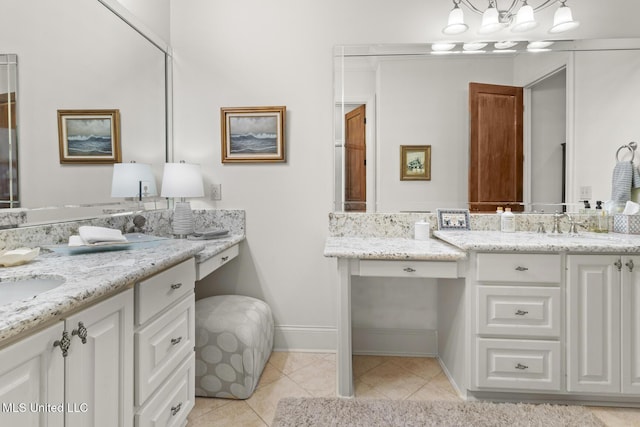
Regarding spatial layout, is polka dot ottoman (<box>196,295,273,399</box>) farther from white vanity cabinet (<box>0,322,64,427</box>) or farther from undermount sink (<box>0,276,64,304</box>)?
white vanity cabinet (<box>0,322,64,427</box>)

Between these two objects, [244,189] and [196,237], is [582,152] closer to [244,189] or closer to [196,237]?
[244,189]

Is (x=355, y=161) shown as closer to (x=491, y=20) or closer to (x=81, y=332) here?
(x=491, y=20)

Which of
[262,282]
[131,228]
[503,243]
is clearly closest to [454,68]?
[503,243]

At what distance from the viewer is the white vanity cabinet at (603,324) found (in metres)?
1.69

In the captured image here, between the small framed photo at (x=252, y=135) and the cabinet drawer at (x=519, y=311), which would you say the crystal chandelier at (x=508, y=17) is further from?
the cabinet drawer at (x=519, y=311)

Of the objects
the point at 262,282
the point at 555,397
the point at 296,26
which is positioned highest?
the point at 296,26

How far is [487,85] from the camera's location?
2320mm

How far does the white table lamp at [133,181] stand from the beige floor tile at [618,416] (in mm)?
2815

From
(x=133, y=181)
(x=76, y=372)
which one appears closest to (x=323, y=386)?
(x=76, y=372)

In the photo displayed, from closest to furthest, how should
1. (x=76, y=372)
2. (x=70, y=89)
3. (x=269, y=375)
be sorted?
1. (x=76, y=372)
2. (x=70, y=89)
3. (x=269, y=375)

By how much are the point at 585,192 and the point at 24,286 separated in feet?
9.85

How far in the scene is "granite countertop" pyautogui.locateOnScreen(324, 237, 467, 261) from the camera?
176 cm

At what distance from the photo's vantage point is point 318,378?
208 cm

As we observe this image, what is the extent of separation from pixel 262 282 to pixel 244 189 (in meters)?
0.70
